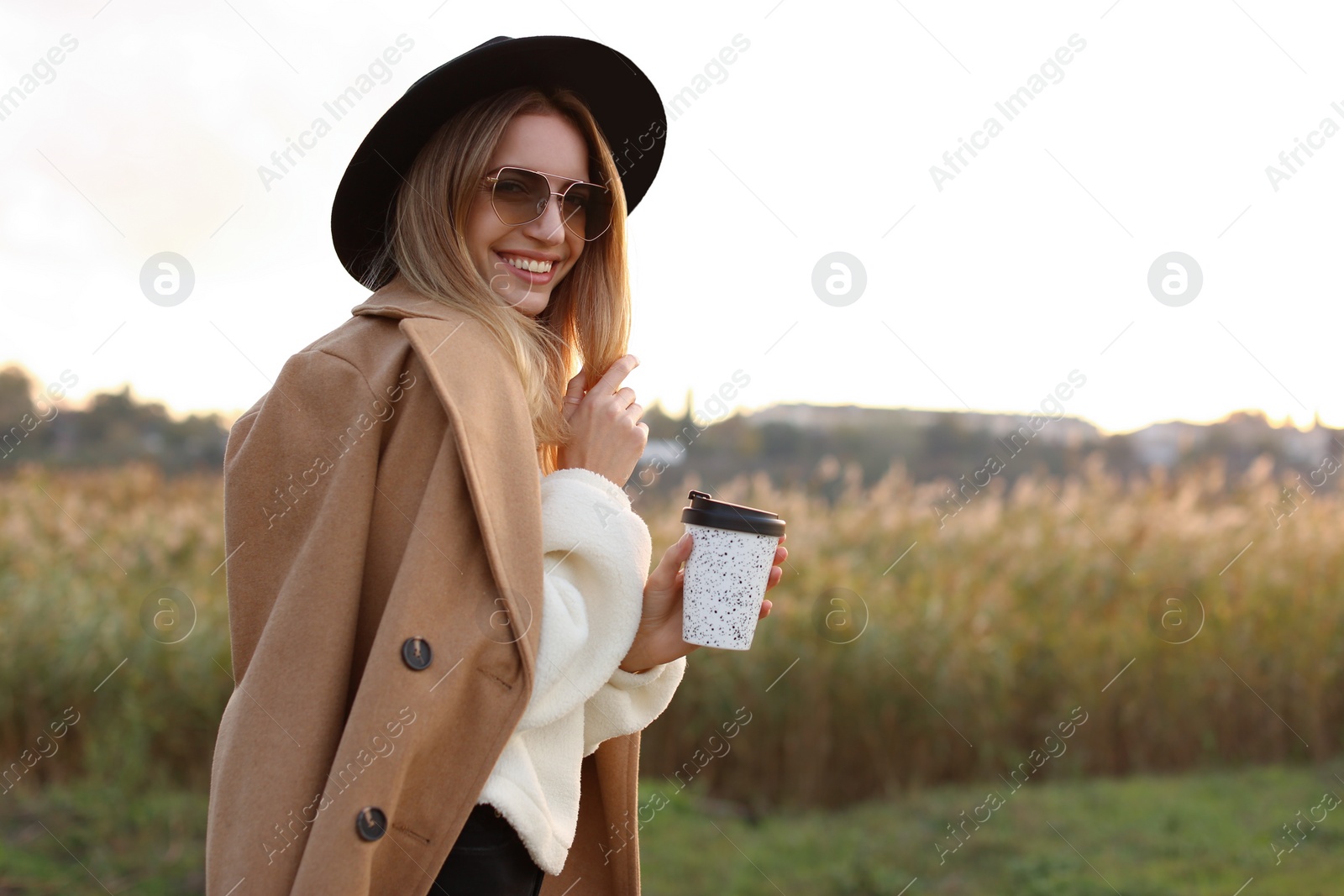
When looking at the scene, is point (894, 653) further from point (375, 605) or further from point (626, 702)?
point (375, 605)

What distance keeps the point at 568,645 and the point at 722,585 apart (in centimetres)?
26

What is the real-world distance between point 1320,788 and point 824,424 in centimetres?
391

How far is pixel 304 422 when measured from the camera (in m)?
1.45

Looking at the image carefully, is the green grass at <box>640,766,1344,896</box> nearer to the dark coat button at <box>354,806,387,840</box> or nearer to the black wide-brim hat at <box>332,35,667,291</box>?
the dark coat button at <box>354,806,387,840</box>

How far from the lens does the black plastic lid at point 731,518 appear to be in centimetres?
148

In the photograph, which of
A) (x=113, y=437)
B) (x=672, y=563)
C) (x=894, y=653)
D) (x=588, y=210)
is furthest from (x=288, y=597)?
(x=113, y=437)

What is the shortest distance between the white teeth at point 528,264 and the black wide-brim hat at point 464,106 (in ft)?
0.82

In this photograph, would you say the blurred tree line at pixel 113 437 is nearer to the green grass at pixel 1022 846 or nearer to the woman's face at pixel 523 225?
the green grass at pixel 1022 846

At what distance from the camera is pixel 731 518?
148cm

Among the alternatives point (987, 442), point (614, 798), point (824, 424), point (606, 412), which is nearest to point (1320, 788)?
point (987, 442)

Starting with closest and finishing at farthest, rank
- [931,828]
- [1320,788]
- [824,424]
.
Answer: [931,828]
[1320,788]
[824,424]

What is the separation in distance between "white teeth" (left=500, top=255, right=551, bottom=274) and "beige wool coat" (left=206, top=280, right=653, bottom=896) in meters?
0.22

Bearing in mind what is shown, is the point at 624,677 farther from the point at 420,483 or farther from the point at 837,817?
the point at 837,817

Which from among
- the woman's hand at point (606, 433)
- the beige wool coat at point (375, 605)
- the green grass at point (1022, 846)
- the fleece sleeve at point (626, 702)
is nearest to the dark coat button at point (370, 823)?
the beige wool coat at point (375, 605)
